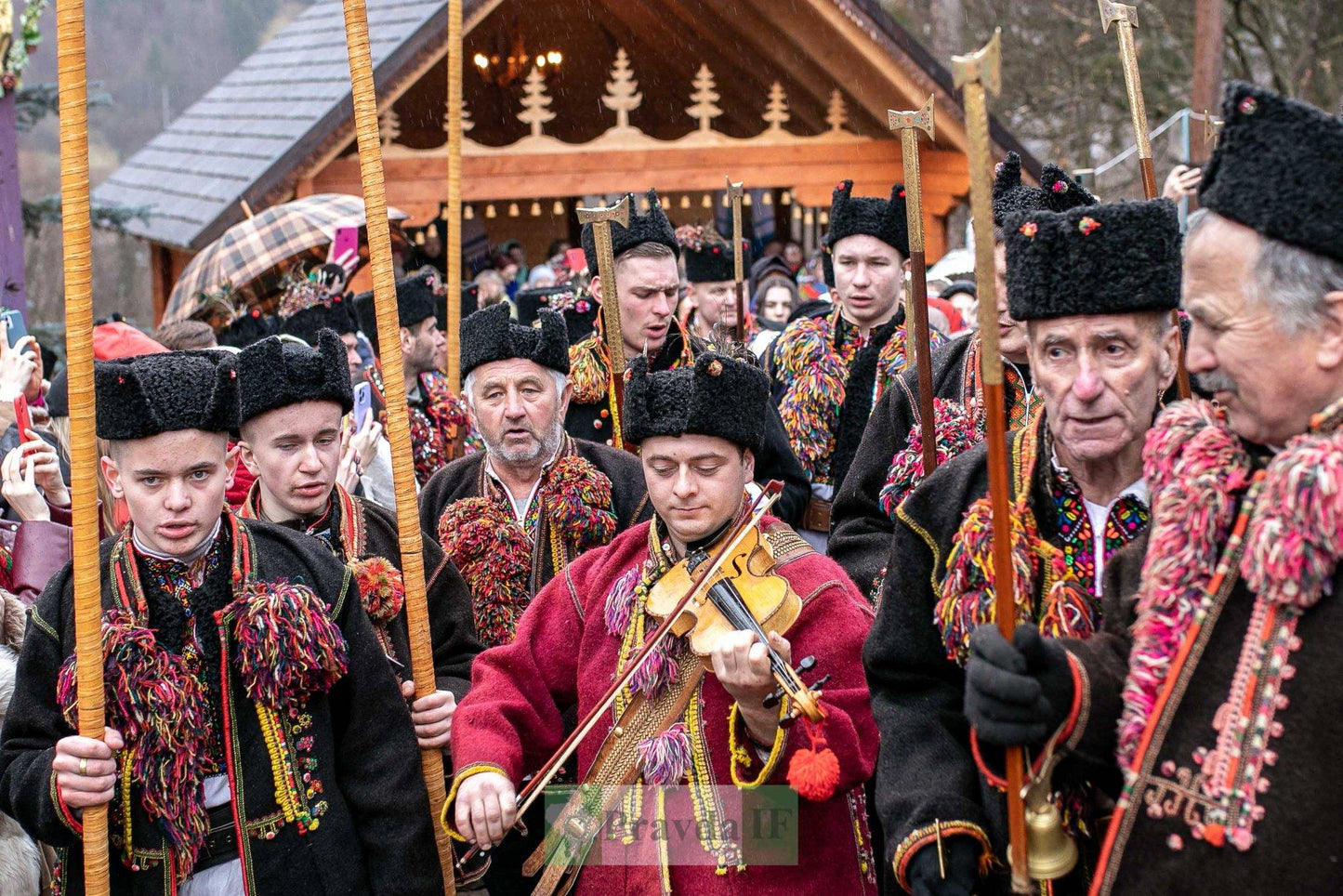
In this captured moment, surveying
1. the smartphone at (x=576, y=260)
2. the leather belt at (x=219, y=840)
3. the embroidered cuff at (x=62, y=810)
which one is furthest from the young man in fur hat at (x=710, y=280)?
the embroidered cuff at (x=62, y=810)

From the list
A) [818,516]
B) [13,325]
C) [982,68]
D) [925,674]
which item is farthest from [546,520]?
[982,68]

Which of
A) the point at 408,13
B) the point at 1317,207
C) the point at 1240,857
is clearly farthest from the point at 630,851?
the point at 408,13

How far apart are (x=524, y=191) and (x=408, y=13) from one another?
1.74 metres

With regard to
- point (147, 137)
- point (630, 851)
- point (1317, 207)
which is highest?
point (147, 137)

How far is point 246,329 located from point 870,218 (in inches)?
143

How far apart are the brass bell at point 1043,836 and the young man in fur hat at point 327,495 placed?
180cm

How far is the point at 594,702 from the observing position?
336cm

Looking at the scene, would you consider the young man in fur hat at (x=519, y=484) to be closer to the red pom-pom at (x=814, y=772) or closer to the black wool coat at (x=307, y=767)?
the black wool coat at (x=307, y=767)

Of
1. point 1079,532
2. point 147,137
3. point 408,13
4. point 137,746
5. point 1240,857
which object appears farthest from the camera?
point 147,137

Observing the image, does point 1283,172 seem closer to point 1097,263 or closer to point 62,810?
point 1097,263

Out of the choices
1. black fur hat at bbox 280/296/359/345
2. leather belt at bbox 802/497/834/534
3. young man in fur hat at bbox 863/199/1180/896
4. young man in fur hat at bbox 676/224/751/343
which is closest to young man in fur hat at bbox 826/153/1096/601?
young man in fur hat at bbox 863/199/1180/896

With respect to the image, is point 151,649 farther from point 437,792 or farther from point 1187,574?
point 1187,574

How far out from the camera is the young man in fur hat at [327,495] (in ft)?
12.9

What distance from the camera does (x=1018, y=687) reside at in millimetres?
2266
